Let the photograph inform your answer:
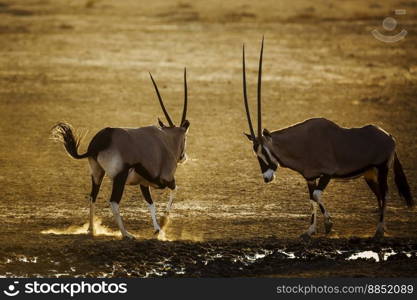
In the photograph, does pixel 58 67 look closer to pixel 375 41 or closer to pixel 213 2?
pixel 375 41

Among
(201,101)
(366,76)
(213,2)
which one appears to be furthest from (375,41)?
(213,2)

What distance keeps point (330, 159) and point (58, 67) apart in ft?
61.4

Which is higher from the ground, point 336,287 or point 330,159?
point 330,159

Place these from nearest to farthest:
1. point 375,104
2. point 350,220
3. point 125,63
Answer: point 350,220 < point 375,104 < point 125,63

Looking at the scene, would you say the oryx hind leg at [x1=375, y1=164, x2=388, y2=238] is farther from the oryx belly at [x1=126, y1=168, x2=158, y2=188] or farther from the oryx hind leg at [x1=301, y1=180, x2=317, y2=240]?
the oryx belly at [x1=126, y1=168, x2=158, y2=188]

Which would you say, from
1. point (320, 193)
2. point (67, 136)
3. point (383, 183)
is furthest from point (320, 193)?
point (67, 136)

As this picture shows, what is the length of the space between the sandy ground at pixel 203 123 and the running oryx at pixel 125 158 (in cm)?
54

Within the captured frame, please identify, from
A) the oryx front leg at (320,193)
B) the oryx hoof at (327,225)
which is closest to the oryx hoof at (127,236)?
the oryx front leg at (320,193)

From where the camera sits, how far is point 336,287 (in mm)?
9672

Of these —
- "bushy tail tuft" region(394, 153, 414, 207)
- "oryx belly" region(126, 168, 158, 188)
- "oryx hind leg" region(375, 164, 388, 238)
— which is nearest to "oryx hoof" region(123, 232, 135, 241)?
"oryx belly" region(126, 168, 158, 188)

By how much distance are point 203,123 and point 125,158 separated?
9196 millimetres

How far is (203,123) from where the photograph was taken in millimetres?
20266

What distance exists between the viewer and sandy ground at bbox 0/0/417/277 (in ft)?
35.0

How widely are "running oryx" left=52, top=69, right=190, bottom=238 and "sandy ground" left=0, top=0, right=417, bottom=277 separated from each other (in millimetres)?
537
